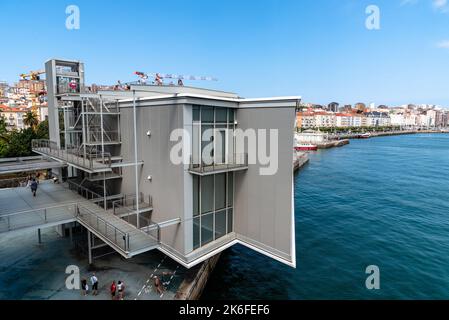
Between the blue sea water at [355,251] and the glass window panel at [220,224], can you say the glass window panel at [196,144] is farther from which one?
the blue sea water at [355,251]

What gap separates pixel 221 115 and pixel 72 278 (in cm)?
1177

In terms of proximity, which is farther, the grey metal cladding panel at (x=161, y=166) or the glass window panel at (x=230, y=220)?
the glass window panel at (x=230, y=220)

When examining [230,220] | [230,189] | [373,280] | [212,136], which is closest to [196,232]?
[230,220]

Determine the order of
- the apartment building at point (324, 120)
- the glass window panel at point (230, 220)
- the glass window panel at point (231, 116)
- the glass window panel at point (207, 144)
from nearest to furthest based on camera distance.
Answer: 1. the glass window panel at point (207, 144)
2. the glass window panel at point (231, 116)
3. the glass window panel at point (230, 220)
4. the apartment building at point (324, 120)

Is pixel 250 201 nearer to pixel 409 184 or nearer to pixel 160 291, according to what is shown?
pixel 160 291

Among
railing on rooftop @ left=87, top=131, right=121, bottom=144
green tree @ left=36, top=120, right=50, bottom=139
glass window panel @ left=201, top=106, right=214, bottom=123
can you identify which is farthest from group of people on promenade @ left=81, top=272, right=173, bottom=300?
green tree @ left=36, top=120, right=50, bottom=139

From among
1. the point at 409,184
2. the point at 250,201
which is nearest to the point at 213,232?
the point at 250,201

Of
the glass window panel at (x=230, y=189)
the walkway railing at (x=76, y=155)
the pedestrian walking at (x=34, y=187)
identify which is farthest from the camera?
the pedestrian walking at (x=34, y=187)

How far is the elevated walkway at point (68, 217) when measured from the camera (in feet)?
45.9

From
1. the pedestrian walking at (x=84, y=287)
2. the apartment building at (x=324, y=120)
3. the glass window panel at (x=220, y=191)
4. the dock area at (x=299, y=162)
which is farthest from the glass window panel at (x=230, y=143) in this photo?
the apartment building at (x=324, y=120)

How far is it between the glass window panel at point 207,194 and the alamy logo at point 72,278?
24.9 ft

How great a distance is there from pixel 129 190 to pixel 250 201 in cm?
767

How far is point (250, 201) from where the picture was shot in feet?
51.4

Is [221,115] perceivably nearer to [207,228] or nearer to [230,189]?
[230,189]
